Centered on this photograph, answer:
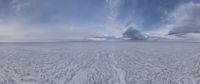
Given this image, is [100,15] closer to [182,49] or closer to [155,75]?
[155,75]

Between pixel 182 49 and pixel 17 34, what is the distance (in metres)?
6.58

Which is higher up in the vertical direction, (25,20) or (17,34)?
(25,20)

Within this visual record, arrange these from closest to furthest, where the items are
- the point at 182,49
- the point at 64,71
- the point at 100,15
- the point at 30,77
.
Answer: the point at 30,77 < the point at 64,71 < the point at 100,15 < the point at 182,49

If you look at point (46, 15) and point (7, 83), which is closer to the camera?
point (7, 83)

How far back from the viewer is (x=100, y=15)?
5.46 m

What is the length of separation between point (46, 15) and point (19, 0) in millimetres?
945

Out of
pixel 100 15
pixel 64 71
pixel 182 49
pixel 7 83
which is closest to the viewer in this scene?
pixel 7 83

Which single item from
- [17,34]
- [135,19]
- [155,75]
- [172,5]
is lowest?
[155,75]

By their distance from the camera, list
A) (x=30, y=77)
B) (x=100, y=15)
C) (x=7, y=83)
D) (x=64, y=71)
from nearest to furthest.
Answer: (x=7, y=83), (x=30, y=77), (x=64, y=71), (x=100, y=15)

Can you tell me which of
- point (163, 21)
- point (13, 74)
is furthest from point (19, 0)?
point (163, 21)

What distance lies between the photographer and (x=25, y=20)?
18.7 feet

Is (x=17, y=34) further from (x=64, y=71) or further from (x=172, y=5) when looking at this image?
(x=172, y=5)

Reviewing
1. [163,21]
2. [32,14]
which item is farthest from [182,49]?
[32,14]

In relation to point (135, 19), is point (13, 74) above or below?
below
